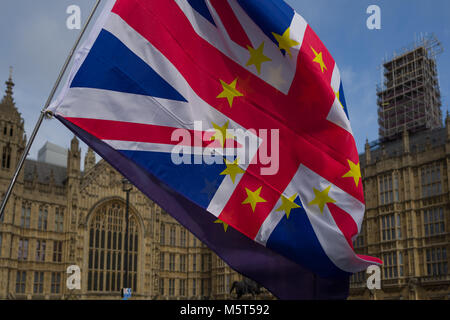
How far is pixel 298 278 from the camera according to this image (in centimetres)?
746

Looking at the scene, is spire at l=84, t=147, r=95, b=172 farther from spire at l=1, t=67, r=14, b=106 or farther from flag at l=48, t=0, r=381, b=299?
flag at l=48, t=0, r=381, b=299

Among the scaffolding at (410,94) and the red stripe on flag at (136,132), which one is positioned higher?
the scaffolding at (410,94)

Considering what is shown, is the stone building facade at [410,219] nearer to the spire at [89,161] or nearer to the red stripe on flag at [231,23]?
the spire at [89,161]

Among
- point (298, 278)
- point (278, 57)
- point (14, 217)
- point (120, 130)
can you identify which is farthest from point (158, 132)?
point (14, 217)

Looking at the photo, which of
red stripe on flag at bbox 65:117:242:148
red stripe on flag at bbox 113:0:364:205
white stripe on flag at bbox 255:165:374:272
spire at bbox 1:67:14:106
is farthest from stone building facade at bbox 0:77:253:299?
white stripe on flag at bbox 255:165:374:272

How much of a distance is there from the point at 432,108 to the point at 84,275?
3739 centimetres

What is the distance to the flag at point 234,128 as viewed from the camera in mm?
6941

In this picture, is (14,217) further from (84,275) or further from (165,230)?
(165,230)

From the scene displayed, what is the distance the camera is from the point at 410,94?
52188 millimetres

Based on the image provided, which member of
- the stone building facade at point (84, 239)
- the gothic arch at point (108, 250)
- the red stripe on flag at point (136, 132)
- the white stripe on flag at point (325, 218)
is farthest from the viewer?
the gothic arch at point (108, 250)

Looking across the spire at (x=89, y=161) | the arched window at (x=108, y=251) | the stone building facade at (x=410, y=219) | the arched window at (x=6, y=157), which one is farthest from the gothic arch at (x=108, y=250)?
the stone building facade at (x=410, y=219)

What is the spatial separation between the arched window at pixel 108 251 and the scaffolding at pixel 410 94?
91.5 feet

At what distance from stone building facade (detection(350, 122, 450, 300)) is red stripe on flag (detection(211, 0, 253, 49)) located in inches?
1330

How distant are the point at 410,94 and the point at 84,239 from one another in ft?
117
